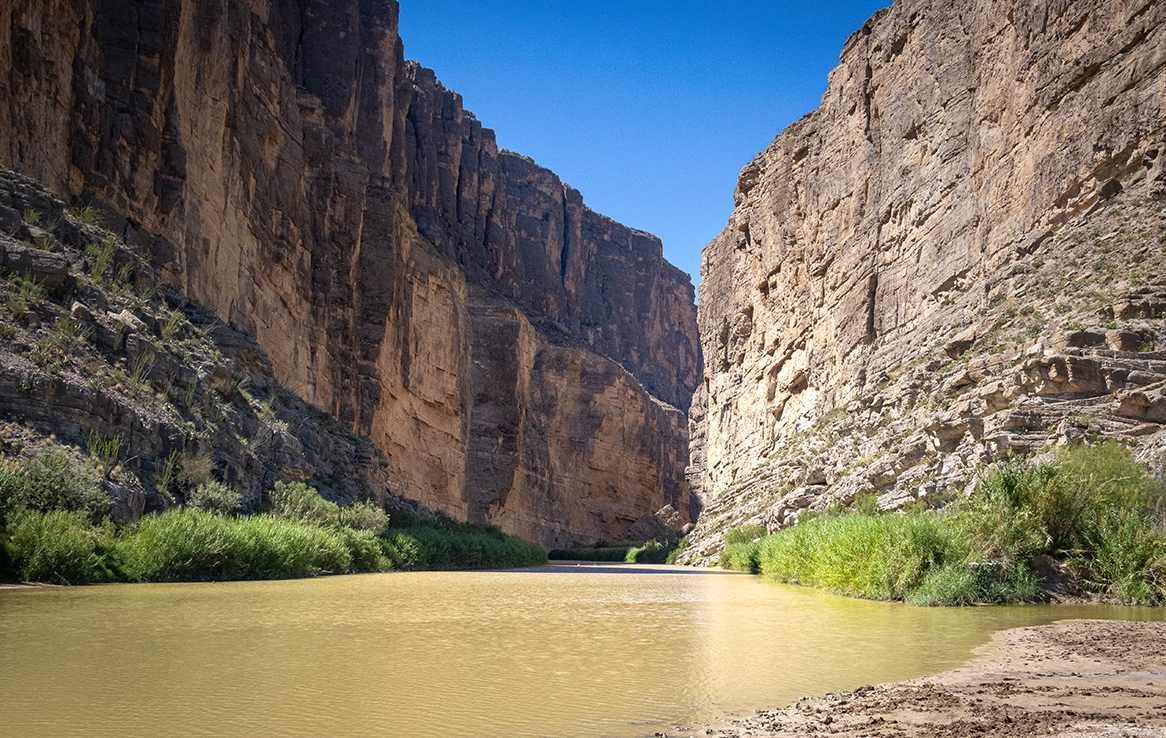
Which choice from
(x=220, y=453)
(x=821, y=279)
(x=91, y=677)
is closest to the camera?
(x=91, y=677)

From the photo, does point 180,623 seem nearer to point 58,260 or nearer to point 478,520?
point 58,260

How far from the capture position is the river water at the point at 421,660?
4.29 m

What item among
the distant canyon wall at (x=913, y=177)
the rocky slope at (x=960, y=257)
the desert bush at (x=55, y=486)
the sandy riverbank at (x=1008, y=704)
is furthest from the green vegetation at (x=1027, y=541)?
the distant canyon wall at (x=913, y=177)

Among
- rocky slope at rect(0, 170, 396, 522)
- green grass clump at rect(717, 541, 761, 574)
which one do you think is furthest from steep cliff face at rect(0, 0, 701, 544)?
green grass clump at rect(717, 541, 761, 574)

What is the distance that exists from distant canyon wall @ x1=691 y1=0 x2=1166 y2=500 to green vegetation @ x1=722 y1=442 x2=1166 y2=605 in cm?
1361

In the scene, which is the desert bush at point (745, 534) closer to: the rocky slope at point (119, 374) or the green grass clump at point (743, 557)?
the green grass clump at point (743, 557)

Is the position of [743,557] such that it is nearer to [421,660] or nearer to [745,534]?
[745,534]

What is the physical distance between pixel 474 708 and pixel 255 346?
72.4ft

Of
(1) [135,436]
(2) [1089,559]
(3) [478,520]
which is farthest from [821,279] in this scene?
(1) [135,436]

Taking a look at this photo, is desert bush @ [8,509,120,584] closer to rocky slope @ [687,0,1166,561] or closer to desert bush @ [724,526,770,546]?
rocky slope @ [687,0,1166,561]

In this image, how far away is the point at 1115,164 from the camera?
75.6ft

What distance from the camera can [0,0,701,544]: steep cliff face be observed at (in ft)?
71.4

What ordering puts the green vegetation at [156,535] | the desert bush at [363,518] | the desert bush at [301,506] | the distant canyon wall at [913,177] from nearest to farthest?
the green vegetation at [156,535] < the desert bush at [301,506] < the desert bush at [363,518] < the distant canyon wall at [913,177]

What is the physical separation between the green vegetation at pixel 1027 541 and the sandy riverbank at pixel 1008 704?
4.97 meters
